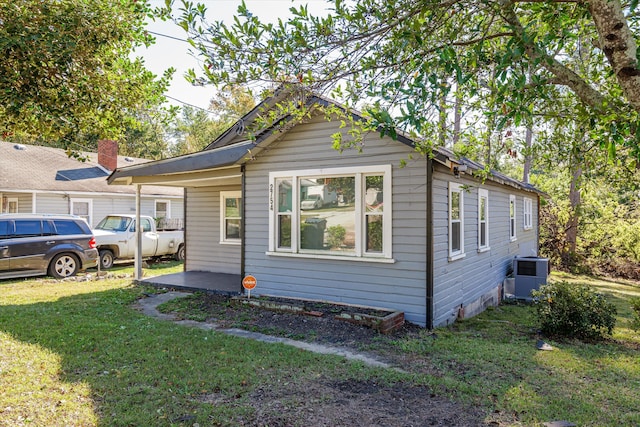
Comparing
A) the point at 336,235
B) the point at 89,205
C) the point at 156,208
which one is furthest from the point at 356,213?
the point at 156,208

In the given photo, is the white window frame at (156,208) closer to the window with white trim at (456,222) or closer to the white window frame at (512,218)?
the white window frame at (512,218)

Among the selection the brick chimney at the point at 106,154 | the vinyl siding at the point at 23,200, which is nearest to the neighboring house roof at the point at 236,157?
the vinyl siding at the point at 23,200

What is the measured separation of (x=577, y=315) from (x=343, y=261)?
3881mm

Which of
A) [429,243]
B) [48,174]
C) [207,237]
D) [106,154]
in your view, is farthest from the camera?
[106,154]

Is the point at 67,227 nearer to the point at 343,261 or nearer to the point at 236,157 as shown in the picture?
the point at 236,157

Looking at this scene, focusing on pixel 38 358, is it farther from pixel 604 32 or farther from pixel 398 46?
pixel 604 32

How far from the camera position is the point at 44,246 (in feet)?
37.9

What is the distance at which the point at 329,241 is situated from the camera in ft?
25.4

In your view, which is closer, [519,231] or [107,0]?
[107,0]

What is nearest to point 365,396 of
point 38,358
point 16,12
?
point 38,358

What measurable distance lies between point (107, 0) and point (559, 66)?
5015 mm

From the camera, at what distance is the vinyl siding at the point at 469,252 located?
7.11 m

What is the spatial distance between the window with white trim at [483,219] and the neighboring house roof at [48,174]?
12.6m

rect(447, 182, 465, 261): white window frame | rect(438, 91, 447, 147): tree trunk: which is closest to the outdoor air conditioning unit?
rect(447, 182, 465, 261): white window frame
